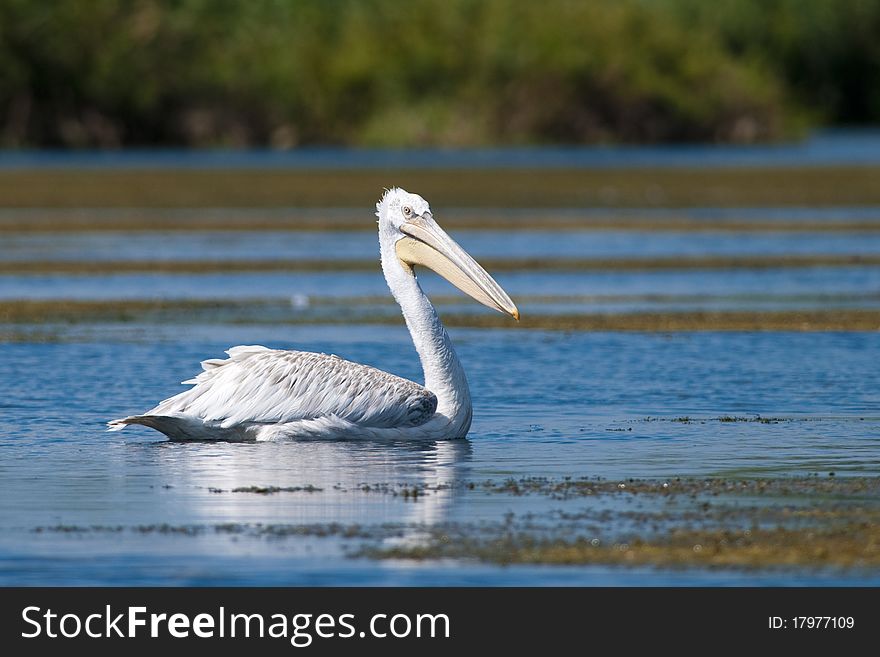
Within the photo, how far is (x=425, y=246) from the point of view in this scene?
1083 centimetres

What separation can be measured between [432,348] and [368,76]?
54509 millimetres

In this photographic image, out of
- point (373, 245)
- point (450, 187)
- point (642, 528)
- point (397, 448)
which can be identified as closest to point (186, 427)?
point (397, 448)

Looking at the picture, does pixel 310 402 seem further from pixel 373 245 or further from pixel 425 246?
pixel 373 245

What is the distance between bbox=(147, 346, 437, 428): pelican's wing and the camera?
1002 cm

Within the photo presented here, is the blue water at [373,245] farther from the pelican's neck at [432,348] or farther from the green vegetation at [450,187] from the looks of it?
the pelican's neck at [432,348]

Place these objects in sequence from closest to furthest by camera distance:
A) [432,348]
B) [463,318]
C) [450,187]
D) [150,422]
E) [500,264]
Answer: [150,422] < [432,348] < [463,318] < [500,264] < [450,187]

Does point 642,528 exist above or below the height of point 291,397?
below

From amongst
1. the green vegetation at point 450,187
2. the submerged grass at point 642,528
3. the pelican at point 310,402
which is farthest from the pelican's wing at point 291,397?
the green vegetation at point 450,187

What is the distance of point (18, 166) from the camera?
46.9 metres

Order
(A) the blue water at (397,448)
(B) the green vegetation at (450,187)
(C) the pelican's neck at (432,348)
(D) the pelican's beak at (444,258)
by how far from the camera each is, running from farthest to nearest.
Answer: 1. (B) the green vegetation at (450,187)
2. (D) the pelican's beak at (444,258)
3. (C) the pelican's neck at (432,348)
4. (A) the blue water at (397,448)

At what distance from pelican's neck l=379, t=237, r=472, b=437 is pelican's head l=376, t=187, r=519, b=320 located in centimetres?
7

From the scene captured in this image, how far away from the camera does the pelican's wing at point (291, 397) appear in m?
10.0

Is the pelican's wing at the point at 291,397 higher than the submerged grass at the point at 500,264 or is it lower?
lower

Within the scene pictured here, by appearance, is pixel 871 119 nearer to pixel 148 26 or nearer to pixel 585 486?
pixel 148 26
